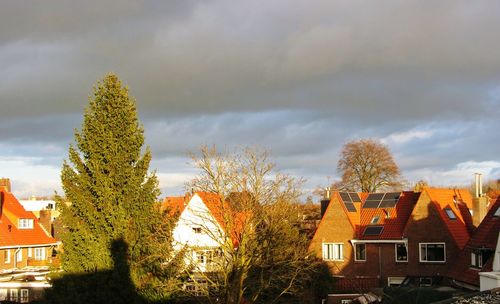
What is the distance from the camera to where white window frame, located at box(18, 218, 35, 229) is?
59.4 metres

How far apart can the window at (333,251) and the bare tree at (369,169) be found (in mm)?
29788

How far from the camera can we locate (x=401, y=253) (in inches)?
1901

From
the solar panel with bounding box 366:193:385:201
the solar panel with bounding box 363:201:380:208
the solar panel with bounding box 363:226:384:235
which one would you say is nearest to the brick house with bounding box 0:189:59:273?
the solar panel with bounding box 363:226:384:235

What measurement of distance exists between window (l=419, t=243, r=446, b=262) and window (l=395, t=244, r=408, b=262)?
1.29m

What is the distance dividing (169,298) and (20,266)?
32.5 metres

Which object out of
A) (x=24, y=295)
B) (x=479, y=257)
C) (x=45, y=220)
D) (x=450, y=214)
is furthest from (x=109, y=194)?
(x=45, y=220)

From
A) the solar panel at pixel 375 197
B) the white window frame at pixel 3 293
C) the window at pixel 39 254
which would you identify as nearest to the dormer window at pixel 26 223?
the window at pixel 39 254

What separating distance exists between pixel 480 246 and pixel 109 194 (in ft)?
77.3

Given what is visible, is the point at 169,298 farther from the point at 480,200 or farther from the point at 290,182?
the point at 480,200

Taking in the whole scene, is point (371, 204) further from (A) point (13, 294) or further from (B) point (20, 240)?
(B) point (20, 240)

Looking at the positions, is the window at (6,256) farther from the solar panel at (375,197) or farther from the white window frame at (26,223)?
the solar panel at (375,197)

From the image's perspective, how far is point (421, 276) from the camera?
46.7 meters

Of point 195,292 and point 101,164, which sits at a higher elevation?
point 101,164

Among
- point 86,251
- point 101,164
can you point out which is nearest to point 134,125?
point 101,164
